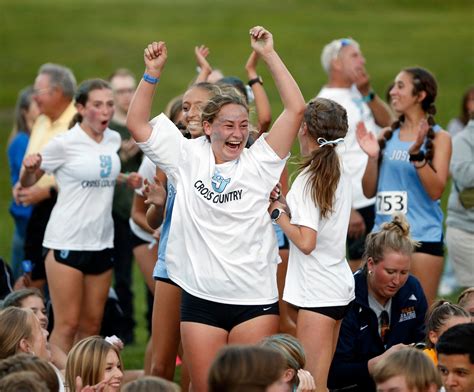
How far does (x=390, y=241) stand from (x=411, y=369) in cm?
176

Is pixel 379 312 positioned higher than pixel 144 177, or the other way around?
pixel 144 177

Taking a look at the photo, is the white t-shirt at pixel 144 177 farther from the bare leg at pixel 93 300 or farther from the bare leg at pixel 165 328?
the bare leg at pixel 165 328

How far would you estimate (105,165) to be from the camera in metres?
8.64

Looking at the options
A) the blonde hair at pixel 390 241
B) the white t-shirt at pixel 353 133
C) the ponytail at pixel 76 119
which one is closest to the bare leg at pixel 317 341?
the blonde hair at pixel 390 241

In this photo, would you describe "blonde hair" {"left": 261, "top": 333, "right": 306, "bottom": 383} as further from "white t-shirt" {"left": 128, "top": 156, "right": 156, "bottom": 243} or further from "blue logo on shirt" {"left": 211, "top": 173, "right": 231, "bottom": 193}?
"white t-shirt" {"left": 128, "top": 156, "right": 156, "bottom": 243}

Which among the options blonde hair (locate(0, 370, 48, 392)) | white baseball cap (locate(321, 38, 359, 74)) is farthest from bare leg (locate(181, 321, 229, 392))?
white baseball cap (locate(321, 38, 359, 74))

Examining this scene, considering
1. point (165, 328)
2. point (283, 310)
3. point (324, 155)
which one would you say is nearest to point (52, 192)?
point (283, 310)

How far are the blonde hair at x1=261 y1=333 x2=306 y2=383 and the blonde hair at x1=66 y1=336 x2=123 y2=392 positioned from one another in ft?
3.10

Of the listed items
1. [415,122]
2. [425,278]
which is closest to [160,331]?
[425,278]

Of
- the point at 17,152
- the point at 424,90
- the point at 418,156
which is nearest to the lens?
the point at 418,156

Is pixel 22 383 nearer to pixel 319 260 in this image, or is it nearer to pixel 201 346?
pixel 201 346

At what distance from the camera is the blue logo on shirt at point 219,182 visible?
6.45 metres

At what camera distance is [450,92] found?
23.4 metres

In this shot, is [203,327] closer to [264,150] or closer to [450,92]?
[264,150]
